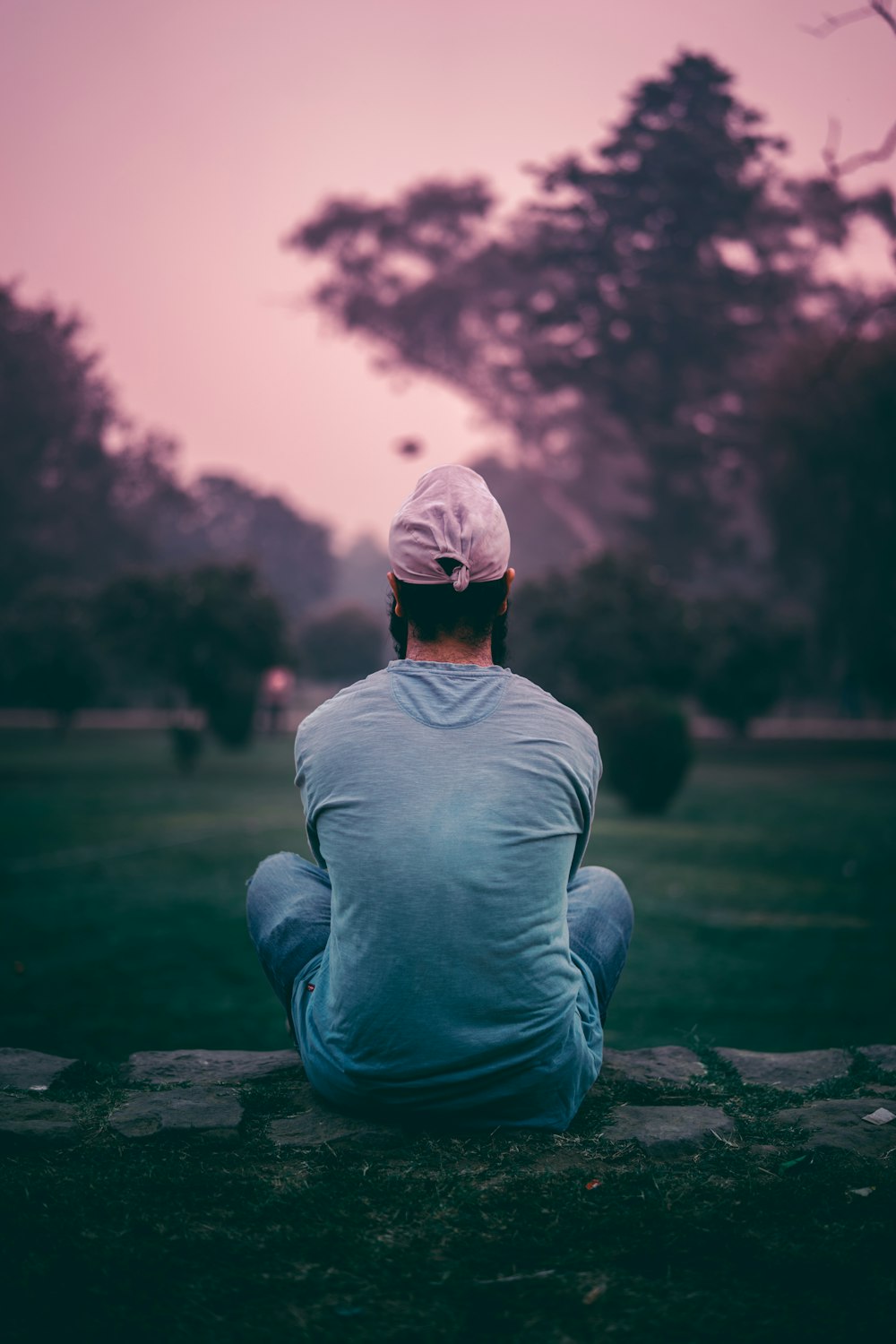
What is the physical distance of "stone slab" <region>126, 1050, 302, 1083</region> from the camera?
9.12 feet

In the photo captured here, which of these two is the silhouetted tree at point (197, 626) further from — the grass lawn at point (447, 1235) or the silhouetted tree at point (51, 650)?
the grass lawn at point (447, 1235)

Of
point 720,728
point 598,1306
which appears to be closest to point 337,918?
point 598,1306

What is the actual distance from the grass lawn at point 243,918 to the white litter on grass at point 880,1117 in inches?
39.9

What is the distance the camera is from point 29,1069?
2.83 m

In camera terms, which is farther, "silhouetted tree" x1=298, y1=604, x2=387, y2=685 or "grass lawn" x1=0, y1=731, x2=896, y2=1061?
"silhouetted tree" x1=298, y1=604, x2=387, y2=685

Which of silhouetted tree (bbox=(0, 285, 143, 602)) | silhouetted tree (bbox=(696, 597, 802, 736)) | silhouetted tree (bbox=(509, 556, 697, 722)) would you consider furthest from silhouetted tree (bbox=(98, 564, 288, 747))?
silhouetted tree (bbox=(0, 285, 143, 602))

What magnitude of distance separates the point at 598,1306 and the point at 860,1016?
328 cm

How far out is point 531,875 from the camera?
2.17 meters

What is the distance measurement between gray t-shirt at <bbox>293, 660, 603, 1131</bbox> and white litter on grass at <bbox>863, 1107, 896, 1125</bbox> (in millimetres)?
629

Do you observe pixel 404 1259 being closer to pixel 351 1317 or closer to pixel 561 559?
pixel 351 1317

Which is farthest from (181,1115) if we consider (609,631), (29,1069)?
(609,631)

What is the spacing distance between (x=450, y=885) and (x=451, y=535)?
0.62 metres

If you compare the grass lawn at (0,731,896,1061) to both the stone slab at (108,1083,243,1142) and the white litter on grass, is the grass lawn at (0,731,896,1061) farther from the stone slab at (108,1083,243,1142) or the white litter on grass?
the stone slab at (108,1083,243,1142)

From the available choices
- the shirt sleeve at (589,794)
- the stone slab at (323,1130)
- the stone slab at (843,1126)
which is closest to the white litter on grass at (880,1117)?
the stone slab at (843,1126)
